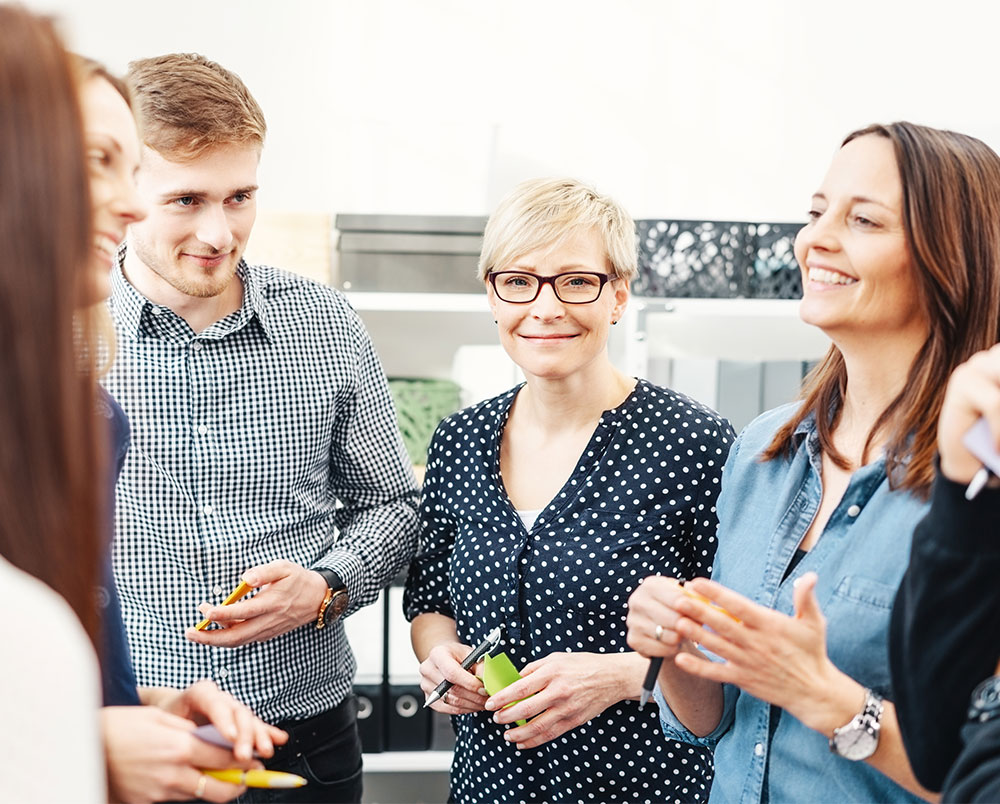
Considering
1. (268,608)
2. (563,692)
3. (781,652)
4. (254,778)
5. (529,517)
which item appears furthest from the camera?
(529,517)

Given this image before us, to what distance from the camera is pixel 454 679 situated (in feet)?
4.89

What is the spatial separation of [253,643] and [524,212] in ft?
2.62

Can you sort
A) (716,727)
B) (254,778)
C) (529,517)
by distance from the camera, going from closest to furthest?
(254,778)
(716,727)
(529,517)

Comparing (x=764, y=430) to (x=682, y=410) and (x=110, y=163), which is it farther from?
(x=110, y=163)

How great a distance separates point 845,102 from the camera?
2.92m

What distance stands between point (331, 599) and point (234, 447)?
29cm

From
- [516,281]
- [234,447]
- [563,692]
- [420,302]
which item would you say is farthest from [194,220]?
[563,692]

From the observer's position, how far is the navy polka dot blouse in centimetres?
152

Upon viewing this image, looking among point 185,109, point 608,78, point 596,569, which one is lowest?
point 596,569

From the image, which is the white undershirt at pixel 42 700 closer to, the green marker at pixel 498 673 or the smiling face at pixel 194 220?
the green marker at pixel 498 673

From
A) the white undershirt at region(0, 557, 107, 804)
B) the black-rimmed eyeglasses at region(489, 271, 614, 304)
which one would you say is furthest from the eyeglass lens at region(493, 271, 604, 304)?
the white undershirt at region(0, 557, 107, 804)

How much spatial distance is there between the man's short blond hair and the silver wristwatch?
1211mm

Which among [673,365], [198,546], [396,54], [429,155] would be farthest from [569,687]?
[396,54]

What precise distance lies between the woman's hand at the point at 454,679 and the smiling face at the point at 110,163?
718 millimetres
